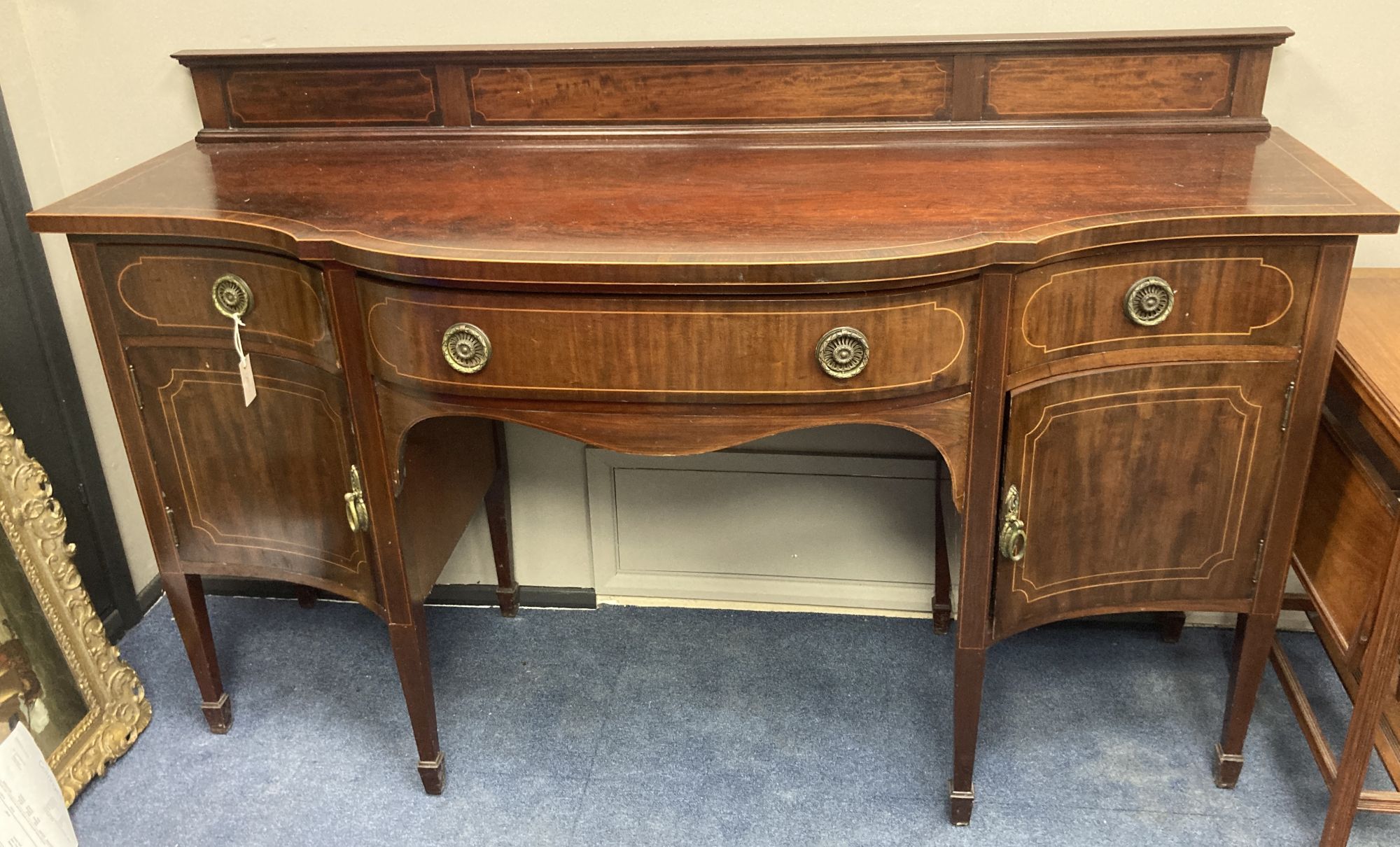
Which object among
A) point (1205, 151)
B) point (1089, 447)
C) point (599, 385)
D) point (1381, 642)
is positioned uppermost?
point (1205, 151)

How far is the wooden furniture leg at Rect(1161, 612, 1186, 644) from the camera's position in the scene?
6.94 ft

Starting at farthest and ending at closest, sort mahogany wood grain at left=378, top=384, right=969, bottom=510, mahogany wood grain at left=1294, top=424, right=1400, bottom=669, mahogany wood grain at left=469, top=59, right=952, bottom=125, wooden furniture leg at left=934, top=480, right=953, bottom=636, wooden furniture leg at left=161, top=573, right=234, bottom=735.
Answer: wooden furniture leg at left=934, top=480, right=953, bottom=636 → wooden furniture leg at left=161, top=573, right=234, bottom=735 → mahogany wood grain at left=469, top=59, right=952, bottom=125 → mahogany wood grain at left=1294, top=424, right=1400, bottom=669 → mahogany wood grain at left=378, top=384, right=969, bottom=510

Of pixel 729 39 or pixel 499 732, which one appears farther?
pixel 499 732

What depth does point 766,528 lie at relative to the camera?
2.20 m

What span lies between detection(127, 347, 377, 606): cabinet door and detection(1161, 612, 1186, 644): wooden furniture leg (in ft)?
4.75

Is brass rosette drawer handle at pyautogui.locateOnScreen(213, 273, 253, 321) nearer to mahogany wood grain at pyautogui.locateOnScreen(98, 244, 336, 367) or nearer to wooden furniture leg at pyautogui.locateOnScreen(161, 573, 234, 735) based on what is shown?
mahogany wood grain at pyautogui.locateOnScreen(98, 244, 336, 367)

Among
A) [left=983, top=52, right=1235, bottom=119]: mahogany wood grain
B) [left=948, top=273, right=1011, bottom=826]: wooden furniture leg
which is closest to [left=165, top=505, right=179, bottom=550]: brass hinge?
[left=948, top=273, right=1011, bottom=826]: wooden furniture leg

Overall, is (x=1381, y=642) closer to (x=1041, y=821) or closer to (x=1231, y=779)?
(x=1231, y=779)

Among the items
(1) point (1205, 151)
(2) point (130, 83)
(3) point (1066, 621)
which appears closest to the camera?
(1) point (1205, 151)

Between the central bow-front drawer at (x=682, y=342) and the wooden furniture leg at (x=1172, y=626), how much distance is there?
100 cm

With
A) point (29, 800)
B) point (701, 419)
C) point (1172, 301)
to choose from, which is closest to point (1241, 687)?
point (1172, 301)

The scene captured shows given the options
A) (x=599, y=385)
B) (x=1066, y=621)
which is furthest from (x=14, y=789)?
(x=1066, y=621)

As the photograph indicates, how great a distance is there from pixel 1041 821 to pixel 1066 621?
1.75 feet

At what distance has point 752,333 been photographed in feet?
4.43
